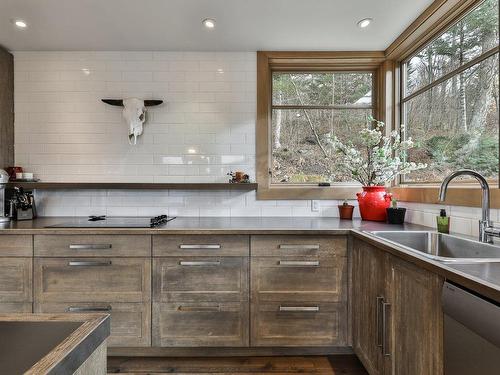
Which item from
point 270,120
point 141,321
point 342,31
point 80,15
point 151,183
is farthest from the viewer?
point 270,120

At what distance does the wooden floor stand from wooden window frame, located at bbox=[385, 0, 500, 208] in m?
1.25

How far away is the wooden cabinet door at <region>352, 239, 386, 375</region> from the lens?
1.66 m

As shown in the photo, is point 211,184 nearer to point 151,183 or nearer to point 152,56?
point 151,183

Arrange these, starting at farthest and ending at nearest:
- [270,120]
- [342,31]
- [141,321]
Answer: [270,120]
[342,31]
[141,321]

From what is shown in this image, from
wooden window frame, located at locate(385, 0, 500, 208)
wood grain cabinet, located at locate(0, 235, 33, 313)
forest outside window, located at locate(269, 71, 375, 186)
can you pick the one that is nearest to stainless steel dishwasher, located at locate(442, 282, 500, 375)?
wooden window frame, located at locate(385, 0, 500, 208)

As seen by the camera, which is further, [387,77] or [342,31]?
[387,77]

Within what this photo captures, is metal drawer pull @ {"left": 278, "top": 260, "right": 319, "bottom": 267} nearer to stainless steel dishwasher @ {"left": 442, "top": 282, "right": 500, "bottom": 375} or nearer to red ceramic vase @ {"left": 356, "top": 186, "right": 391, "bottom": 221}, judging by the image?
red ceramic vase @ {"left": 356, "top": 186, "right": 391, "bottom": 221}

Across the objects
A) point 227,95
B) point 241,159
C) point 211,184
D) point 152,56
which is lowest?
point 211,184

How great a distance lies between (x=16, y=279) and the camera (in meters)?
2.09

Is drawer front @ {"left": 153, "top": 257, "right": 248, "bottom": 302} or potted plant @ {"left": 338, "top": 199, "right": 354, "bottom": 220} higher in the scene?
potted plant @ {"left": 338, "top": 199, "right": 354, "bottom": 220}

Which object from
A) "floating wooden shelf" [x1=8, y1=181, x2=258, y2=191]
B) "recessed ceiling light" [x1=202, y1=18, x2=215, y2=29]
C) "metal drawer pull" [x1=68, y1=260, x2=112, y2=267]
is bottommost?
"metal drawer pull" [x1=68, y1=260, x2=112, y2=267]

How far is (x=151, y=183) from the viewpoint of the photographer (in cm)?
266

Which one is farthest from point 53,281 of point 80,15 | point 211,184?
point 80,15

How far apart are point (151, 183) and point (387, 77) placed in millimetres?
2261
